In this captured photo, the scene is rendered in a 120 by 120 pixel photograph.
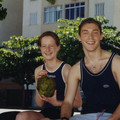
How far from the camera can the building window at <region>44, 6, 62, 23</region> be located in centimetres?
3552

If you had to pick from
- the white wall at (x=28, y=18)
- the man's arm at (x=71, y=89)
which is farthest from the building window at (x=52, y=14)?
the man's arm at (x=71, y=89)

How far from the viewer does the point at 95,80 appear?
372 cm

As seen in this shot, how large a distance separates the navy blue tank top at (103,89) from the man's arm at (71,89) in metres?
0.14

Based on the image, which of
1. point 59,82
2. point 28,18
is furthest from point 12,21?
point 59,82

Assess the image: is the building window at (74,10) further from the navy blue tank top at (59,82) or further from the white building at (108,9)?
the navy blue tank top at (59,82)

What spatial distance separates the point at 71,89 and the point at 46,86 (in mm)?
280

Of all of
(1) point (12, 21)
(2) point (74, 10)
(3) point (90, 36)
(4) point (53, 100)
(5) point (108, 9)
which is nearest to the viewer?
(3) point (90, 36)

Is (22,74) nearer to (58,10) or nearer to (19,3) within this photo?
(58,10)

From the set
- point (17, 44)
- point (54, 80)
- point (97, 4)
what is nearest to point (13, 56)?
point (17, 44)

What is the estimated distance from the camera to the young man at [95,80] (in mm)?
3672

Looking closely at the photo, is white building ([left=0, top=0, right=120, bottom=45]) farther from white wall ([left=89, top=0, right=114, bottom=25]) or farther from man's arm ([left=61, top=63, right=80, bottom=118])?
man's arm ([left=61, top=63, right=80, bottom=118])

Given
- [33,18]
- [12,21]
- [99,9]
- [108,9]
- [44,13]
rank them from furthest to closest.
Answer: [12,21]
[33,18]
[44,13]
[99,9]
[108,9]

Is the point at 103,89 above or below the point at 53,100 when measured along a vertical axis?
above

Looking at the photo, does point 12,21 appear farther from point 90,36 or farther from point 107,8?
point 90,36
